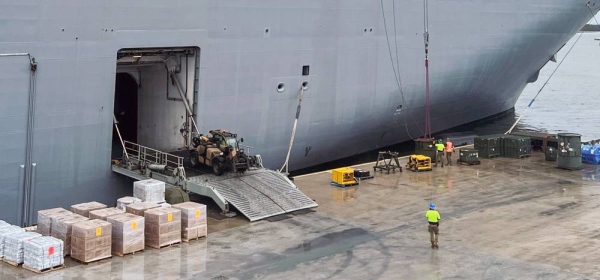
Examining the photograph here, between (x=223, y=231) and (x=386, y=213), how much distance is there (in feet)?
13.3

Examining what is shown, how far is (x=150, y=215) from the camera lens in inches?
518

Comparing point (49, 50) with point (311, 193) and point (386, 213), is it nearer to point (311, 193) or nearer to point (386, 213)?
point (311, 193)

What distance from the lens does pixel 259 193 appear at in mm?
16141

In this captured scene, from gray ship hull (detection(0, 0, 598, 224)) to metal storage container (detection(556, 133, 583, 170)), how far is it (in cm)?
561

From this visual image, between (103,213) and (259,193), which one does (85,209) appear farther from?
(259,193)

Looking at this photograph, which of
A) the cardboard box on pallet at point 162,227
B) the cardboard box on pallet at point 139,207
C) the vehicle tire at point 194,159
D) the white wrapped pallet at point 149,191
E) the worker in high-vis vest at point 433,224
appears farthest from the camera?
the vehicle tire at point 194,159

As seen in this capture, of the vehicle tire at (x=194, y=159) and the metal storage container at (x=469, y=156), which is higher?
the metal storage container at (x=469, y=156)

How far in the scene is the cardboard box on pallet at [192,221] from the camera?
535 inches

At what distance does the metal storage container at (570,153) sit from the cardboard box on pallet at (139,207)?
13.5 meters

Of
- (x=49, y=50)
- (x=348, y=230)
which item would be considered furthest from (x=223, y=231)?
(x=49, y=50)

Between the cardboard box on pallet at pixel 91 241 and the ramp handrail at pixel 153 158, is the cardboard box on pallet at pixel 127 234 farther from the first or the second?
the ramp handrail at pixel 153 158

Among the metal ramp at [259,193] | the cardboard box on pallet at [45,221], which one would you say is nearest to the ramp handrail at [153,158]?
the metal ramp at [259,193]

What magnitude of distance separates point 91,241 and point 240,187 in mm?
4734

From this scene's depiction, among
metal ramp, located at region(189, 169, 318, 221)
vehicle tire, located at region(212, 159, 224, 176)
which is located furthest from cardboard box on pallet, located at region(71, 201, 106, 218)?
vehicle tire, located at region(212, 159, 224, 176)
